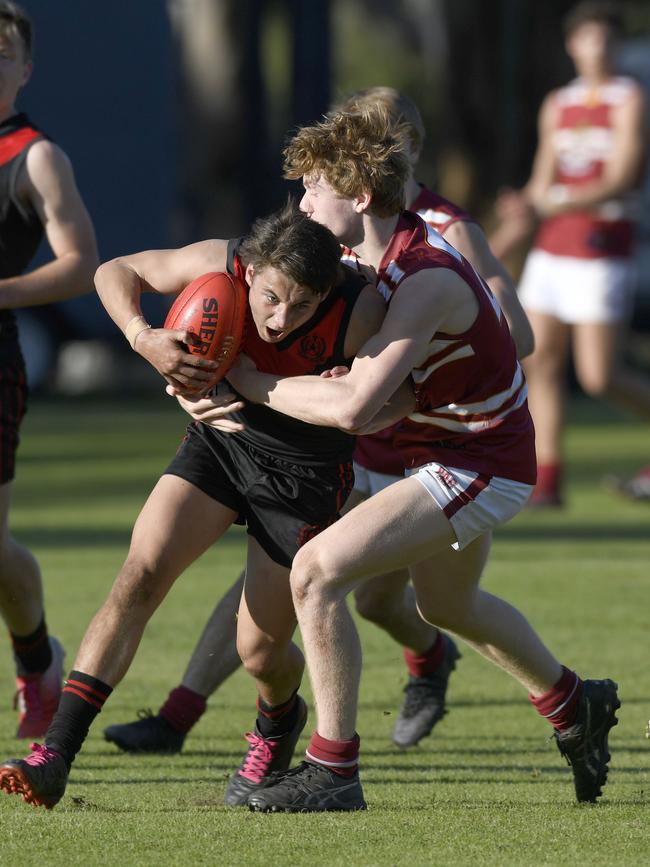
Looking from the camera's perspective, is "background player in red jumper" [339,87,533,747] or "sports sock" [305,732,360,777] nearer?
"sports sock" [305,732,360,777]

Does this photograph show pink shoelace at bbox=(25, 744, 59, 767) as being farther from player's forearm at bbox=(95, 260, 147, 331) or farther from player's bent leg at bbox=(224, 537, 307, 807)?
player's forearm at bbox=(95, 260, 147, 331)

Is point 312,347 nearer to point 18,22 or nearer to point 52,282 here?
point 52,282

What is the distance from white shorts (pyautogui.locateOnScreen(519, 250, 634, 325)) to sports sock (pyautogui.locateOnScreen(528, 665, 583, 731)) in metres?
5.86

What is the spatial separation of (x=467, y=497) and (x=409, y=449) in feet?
1.03

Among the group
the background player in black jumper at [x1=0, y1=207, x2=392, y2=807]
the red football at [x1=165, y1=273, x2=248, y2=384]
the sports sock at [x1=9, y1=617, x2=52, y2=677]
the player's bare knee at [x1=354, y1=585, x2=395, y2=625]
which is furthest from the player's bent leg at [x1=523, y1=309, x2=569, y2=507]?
the red football at [x1=165, y1=273, x2=248, y2=384]

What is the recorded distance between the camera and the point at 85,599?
8.52m

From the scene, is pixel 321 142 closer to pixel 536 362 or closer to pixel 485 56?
pixel 536 362

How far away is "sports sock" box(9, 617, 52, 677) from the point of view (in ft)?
20.0

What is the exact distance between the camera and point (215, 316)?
15.5 ft

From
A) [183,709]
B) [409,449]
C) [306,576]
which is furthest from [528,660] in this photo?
[183,709]

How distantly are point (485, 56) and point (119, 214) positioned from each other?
6397 millimetres

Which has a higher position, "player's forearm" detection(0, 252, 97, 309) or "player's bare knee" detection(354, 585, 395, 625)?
"player's forearm" detection(0, 252, 97, 309)

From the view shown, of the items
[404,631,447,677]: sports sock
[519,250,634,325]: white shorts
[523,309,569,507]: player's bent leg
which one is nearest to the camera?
[404,631,447,677]: sports sock

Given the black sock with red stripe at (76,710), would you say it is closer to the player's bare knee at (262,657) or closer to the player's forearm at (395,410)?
the player's bare knee at (262,657)
